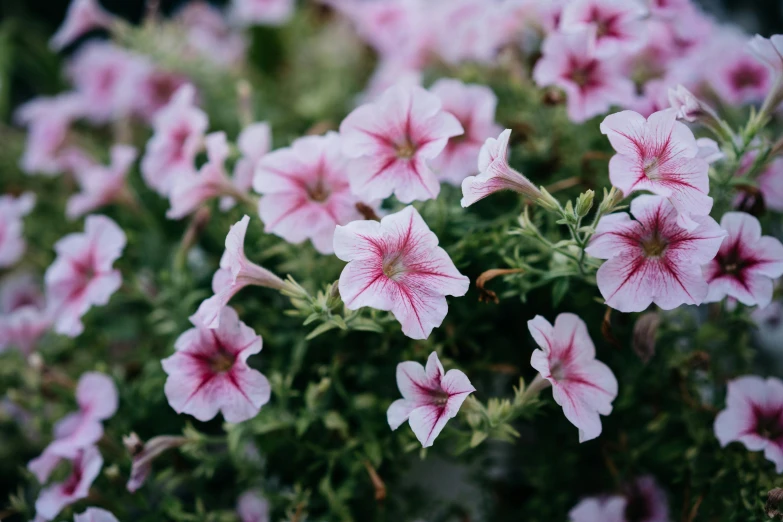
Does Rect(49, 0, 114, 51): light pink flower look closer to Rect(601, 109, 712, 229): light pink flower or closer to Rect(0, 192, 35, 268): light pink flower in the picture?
Rect(0, 192, 35, 268): light pink flower

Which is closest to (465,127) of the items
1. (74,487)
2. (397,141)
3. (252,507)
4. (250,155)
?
(397,141)

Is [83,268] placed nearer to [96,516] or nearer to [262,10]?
[96,516]

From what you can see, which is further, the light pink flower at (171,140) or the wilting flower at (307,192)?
the light pink flower at (171,140)

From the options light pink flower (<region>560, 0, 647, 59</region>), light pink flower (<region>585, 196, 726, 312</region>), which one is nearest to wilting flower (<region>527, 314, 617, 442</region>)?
light pink flower (<region>585, 196, 726, 312</region>)

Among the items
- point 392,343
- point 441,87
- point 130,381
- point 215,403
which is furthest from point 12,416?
point 441,87

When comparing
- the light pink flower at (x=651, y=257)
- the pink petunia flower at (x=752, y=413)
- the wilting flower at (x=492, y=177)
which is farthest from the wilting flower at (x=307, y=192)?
the pink petunia flower at (x=752, y=413)

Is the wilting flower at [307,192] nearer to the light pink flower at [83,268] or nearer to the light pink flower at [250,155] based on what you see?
the light pink flower at [250,155]
